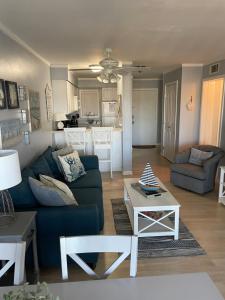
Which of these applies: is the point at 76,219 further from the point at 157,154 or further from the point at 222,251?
the point at 157,154

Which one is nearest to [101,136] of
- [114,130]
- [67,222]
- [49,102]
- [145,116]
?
[114,130]

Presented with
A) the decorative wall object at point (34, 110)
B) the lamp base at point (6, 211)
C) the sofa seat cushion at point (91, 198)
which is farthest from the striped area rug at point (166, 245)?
the decorative wall object at point (34, 110)

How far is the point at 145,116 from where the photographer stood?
332 inches

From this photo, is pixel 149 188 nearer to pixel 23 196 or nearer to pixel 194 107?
pixel 23 196

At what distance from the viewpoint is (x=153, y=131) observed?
8.59 metres

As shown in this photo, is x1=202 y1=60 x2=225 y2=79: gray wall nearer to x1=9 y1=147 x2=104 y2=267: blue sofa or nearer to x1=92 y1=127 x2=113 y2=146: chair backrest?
x1=92 y1=127 x2=113 y2=146: chair backrest

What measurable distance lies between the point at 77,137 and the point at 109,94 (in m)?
3.24

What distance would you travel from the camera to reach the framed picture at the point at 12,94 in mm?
2600

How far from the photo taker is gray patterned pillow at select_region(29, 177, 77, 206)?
7.16 ft

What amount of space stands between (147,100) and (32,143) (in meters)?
5.57

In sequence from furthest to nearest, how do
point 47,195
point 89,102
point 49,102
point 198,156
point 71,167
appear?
1. point 89,102
2. point 49,102
3. point 198,156
4. point 71,167
5. point 47,195

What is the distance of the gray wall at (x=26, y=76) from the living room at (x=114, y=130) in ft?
0.05

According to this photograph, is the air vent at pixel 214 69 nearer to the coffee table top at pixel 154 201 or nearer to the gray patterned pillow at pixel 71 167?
the coffee table top at pixel 154 201

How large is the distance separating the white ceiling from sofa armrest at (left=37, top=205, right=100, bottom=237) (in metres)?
1.73
